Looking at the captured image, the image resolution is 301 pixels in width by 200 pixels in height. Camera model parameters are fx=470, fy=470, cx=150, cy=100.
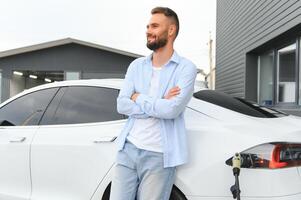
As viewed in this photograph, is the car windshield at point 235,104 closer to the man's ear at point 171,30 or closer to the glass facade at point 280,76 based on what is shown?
the man's ear at point 171,30

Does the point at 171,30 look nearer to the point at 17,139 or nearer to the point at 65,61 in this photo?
the point at 17,139

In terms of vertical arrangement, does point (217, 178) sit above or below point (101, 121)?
below

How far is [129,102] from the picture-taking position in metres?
3.00

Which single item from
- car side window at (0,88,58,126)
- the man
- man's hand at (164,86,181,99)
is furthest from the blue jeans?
car side window at (0,88,58,126)

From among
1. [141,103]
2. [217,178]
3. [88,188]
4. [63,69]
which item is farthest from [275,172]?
[63,69]

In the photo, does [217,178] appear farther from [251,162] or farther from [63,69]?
[63,69]

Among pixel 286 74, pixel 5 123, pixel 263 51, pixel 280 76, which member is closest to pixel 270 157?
pixel 5 123

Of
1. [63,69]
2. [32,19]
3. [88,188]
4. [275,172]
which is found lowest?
[88,188]

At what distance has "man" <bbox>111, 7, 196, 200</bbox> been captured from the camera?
9.42 ft

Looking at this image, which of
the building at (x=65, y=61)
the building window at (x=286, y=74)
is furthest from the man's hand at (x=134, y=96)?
the building at (x=65, y=61)

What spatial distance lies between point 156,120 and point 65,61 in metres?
17.8

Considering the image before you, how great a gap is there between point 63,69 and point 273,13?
479 inches

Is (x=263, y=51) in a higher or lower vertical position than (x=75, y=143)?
higher

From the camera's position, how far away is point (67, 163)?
3.76 m
